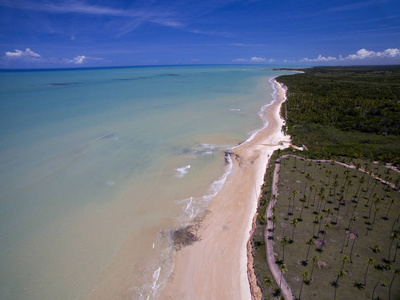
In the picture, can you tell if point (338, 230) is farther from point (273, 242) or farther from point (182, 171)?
point (182, 171)

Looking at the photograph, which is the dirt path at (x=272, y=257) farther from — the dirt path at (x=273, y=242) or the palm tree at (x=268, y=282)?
the palm tree at (x=268, y=282)

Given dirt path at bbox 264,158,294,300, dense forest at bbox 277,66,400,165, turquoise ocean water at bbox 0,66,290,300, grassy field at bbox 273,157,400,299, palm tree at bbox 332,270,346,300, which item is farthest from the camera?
dense forest at bbox 277,66,400,165

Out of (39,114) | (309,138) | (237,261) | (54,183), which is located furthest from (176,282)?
(39,114)

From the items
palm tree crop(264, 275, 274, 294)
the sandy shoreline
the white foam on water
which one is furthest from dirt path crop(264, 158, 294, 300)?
the white foam on water

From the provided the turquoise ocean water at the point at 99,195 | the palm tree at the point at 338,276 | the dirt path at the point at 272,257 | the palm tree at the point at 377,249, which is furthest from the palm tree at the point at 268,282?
the palm tree at the point at 377,249

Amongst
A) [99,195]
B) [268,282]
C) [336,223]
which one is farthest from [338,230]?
[99,195]

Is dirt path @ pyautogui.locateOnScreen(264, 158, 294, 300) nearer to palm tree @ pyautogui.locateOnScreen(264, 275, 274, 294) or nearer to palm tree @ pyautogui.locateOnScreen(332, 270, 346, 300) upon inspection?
palm tree @ pyautogui.locateOnScreen(264, 275, 274, 294)

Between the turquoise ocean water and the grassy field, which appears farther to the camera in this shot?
the turquoise ocean water

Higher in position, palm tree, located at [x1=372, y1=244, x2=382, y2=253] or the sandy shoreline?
palm tree, located at [x1=372, y1=244, x2=382, y2=253]

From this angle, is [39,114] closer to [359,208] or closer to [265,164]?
[265,164]
